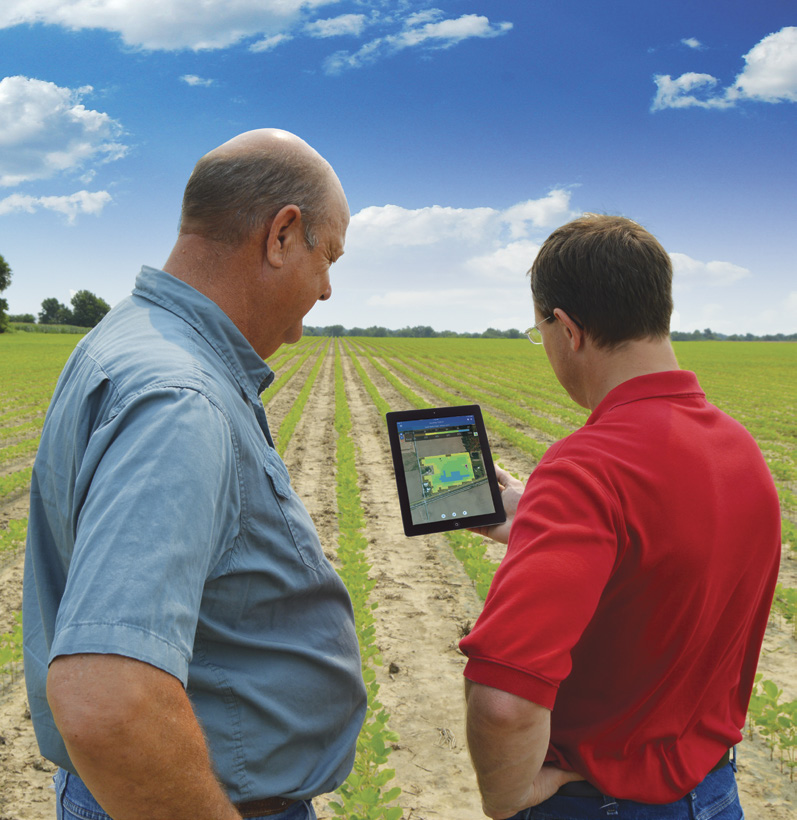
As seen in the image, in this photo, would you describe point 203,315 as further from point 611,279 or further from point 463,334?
point 463,334

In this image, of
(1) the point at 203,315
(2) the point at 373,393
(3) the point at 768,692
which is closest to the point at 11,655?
(1) the point at 203,315

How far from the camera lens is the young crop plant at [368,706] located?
2637mm

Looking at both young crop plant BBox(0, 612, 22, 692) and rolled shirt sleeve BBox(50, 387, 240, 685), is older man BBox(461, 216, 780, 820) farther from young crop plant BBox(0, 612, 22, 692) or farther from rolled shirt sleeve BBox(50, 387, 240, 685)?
young crop plant BBox(0, 612, 22, 692)

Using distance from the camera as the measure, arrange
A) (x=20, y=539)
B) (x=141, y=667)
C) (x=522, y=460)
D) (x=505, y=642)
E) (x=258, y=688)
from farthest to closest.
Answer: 1. (x=522, y=460)
2. (x=20, y=539)
3. (x=258, y=688)
4. (x=505, y=642)
5. (x=141, y=667)

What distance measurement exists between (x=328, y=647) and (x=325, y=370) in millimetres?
25575

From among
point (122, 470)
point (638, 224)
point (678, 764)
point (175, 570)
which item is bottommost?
point (678, 764)

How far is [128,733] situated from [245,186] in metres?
1.09

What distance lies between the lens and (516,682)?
1.05 meters

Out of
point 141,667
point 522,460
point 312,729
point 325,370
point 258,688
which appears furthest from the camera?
point 325,370

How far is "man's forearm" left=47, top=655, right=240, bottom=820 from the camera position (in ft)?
2.67

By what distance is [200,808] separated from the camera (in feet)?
3.03

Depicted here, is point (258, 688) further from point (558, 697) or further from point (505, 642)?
point (558, 697)

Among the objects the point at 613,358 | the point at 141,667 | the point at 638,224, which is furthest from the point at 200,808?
the point at 638,224

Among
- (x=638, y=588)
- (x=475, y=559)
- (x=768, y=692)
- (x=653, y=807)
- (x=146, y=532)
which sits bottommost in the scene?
(x=768, y=692)
